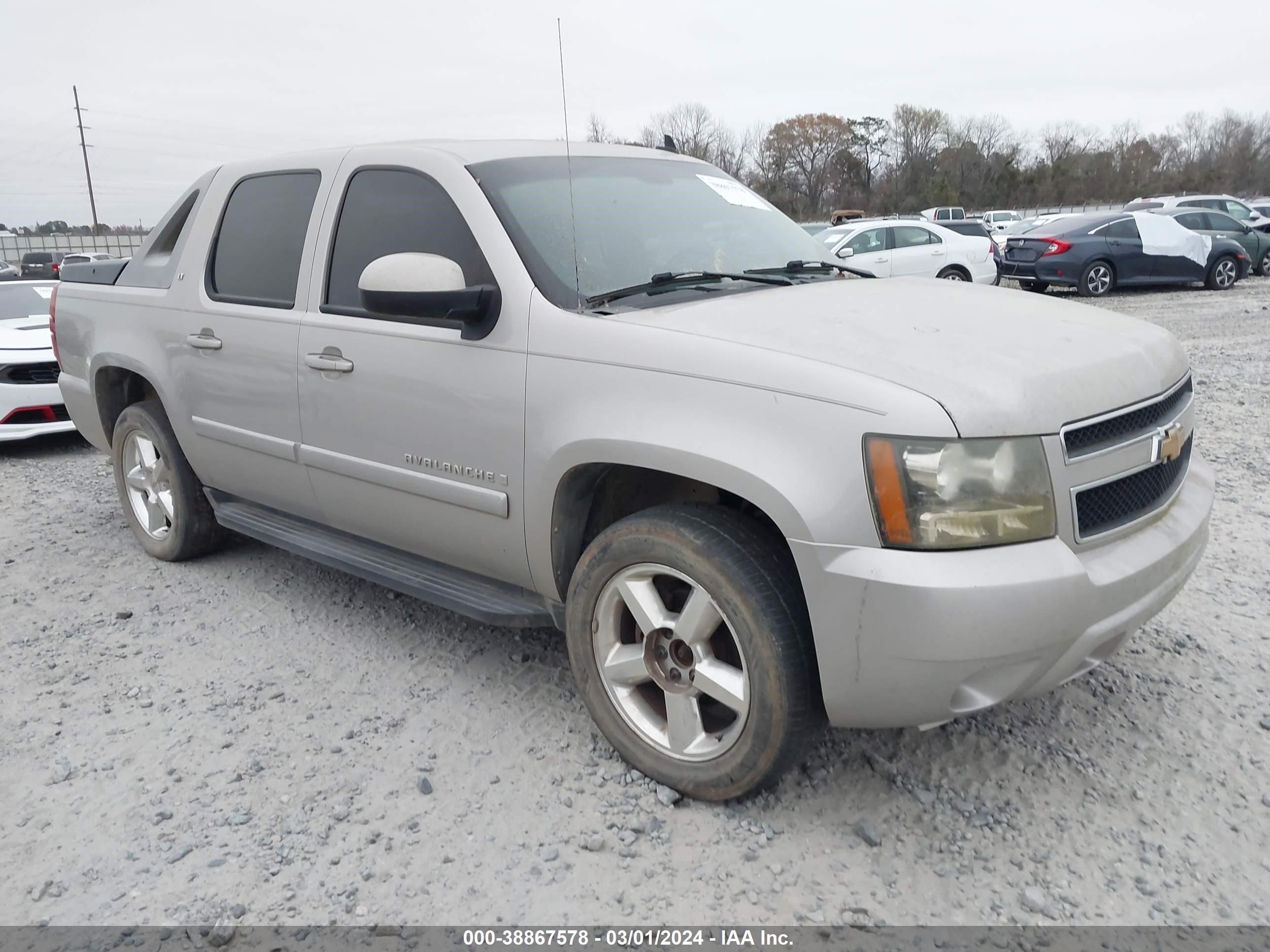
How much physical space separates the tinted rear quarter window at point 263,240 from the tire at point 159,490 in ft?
2.77

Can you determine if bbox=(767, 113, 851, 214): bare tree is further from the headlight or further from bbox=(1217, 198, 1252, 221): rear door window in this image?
the headlight

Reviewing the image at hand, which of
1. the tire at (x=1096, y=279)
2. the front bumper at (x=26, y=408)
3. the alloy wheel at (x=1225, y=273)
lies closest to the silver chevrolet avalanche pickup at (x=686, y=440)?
the front bumper at (x=26, y=408)

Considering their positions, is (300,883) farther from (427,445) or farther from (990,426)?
(990,426)

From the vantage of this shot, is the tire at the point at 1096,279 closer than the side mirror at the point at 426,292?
No

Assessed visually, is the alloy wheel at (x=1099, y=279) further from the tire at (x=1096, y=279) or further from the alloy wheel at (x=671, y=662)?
the alloy wheel at (x=671, y=662)

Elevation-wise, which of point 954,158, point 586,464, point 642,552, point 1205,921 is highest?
point 954,158

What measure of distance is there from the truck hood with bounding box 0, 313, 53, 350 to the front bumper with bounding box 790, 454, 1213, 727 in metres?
7.11

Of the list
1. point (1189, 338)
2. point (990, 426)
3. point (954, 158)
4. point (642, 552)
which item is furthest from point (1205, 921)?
point (954, 158)

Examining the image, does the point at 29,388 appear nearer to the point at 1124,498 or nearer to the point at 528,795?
the point at 528,795

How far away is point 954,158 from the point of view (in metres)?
71.4

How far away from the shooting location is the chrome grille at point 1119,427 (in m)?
2.30

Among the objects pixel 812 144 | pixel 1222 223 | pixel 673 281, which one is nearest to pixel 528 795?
pixel 673 281

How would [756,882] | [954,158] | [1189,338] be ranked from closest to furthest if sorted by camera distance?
[756,882], [1189,338], [954,158]

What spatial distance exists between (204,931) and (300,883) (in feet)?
0.76
